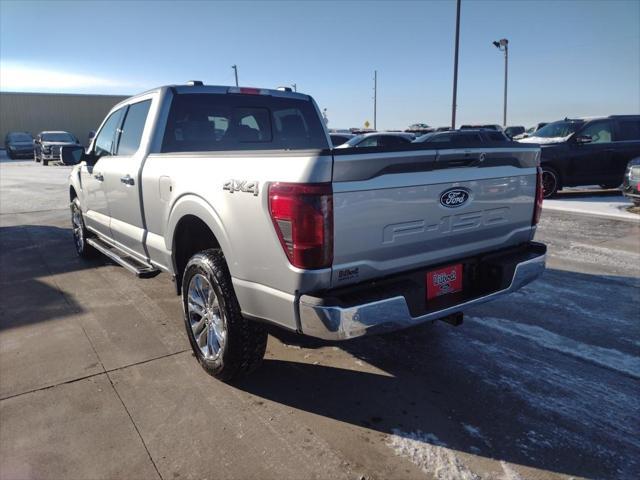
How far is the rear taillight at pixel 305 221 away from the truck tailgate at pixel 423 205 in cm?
5

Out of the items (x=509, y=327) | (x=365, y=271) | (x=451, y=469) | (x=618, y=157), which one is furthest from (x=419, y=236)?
(x=618, y=157)

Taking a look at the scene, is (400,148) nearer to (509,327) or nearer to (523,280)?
(523,280)

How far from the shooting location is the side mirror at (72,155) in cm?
530

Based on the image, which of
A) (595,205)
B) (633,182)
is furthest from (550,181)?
(633,182)

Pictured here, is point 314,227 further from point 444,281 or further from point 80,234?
point 80,234

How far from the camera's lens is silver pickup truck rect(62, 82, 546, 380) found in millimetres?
2330

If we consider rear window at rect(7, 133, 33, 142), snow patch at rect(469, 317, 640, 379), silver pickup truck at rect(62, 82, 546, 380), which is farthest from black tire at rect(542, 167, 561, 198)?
rear window at rect(7, 133, 33, 142)

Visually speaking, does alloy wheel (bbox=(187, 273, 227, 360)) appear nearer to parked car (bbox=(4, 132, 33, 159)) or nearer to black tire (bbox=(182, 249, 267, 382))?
black tire (bbox=(182, 249, 267, 382))

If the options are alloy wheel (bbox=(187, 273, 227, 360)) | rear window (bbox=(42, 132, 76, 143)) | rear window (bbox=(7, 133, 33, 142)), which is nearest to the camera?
alloy wheel (bbox=(187, 273, 227, 360))

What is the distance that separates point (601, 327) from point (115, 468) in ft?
12.4

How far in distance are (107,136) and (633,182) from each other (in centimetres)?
938

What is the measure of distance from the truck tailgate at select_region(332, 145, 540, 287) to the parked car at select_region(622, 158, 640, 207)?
7542 mm

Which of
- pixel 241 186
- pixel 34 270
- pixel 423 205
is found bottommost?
pixel 34 270

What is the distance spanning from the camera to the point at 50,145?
26.3m
